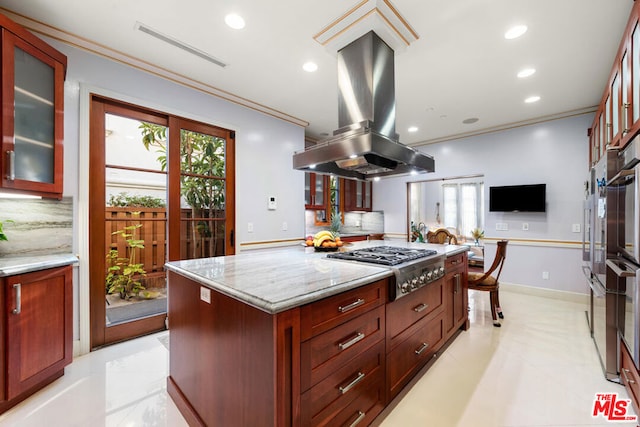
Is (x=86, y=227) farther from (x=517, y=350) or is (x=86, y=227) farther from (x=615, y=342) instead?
(x=615, y=342)

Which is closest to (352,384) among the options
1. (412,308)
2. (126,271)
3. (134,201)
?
(412,308)

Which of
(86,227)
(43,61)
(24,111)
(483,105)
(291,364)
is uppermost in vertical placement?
(483,105)

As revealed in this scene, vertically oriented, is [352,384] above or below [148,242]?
below

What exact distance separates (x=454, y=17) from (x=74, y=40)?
3.05 metres

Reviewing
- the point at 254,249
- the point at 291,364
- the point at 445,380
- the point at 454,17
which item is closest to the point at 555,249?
the point at 445,380

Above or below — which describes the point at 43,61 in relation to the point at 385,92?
above

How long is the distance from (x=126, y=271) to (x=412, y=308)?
3716mm

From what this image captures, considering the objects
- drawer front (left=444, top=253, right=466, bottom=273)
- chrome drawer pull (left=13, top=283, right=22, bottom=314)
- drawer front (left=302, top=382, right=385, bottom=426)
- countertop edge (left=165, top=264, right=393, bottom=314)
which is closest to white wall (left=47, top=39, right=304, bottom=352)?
chrome drawer pull (left=13, top=283, right=22, bottom=314)

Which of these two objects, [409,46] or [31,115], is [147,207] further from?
[409,46]

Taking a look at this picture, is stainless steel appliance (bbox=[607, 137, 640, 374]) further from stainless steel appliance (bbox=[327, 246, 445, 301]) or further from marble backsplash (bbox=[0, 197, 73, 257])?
marble backsplash (bbox=[0, 197, 73, 257])

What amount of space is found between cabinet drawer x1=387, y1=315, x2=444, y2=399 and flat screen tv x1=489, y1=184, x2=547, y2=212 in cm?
286

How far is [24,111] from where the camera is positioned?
1.85 metres

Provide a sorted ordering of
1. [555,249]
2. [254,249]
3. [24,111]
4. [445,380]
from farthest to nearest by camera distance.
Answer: [555,249], [254,249], [445,380], [24,111]

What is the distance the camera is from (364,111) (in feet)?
6.44
